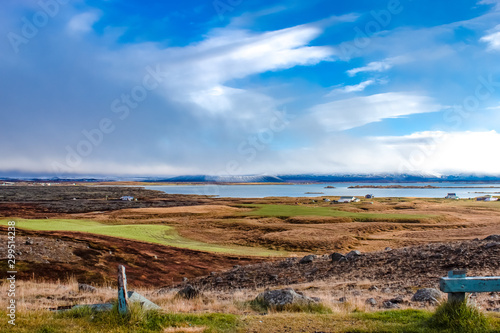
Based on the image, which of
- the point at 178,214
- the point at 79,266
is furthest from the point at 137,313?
the point at 178,214

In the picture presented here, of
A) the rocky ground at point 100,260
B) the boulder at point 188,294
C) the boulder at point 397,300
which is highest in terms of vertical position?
the boulder at point 397,300

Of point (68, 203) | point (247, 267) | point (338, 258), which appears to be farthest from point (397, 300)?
point (68, 203)

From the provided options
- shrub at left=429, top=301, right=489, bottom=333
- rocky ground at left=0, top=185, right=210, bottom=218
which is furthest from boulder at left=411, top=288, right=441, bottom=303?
rocky ground at left=0, top=185, right=210, bottom=218

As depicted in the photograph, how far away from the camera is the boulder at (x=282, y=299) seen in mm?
8734

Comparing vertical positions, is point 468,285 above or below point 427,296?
above

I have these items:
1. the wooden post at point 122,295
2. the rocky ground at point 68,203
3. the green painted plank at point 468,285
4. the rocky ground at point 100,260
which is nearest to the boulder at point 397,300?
the green painted plank at point 468,285

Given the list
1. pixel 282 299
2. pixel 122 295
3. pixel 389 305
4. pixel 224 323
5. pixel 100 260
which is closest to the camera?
pixel 122 295

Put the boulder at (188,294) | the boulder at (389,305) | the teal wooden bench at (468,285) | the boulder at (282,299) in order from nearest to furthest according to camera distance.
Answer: the teal wooden bench at (468,285)
the boulder at (282,299)
the boulder at (389,305)
the boulder at (188,294)

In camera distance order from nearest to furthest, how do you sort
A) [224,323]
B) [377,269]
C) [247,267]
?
[224,323] < [377,269] < [247,267]

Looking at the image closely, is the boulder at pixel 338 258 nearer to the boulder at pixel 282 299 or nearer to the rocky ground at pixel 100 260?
the rocky ground at pixel 100 260

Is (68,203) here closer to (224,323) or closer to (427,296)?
(224,323)

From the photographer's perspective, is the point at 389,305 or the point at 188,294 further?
the point at 188,294

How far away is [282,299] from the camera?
8891 mm

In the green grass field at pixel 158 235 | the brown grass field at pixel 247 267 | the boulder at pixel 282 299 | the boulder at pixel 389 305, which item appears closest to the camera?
the boulder at pixel 282 299
